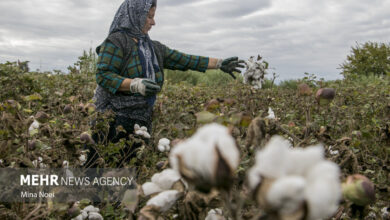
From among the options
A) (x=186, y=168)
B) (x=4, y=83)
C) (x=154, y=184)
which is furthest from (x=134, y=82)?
(x=4, y=83)

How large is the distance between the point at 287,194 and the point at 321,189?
4 centimetres

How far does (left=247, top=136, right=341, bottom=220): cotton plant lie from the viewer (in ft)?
1.66

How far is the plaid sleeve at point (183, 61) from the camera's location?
371cm

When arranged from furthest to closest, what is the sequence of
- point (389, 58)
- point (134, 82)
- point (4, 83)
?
point (389, 58) < point (4, 83) < point (134, 82)

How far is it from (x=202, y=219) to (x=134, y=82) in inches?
80.9

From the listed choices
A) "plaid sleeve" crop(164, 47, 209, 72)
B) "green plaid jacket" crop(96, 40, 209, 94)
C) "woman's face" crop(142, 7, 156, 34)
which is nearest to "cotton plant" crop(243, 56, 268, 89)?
"green plaid jacket" crop(96, 40, 209, 94)

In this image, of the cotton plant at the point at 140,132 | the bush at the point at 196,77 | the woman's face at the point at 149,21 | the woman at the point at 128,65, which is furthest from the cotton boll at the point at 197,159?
the bush at the point at 196,77

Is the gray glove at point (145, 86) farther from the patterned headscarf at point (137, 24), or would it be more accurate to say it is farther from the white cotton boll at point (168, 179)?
Result: the white cotton boll at point (168, 179)

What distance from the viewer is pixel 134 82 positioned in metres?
2.85

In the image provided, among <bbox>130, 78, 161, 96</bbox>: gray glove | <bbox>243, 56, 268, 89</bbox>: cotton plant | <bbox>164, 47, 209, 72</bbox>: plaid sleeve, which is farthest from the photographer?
<bbox>164, 47, 209, 72</bbox>: plaid sleeve

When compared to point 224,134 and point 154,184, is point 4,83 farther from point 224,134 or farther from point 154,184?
point 224,134

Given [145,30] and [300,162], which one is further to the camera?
[145,30]

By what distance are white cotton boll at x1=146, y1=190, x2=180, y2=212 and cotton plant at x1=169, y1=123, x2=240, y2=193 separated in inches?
9.7

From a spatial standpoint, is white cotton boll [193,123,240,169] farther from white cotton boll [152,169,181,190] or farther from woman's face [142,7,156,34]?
woman's face [142,7,156,34]
